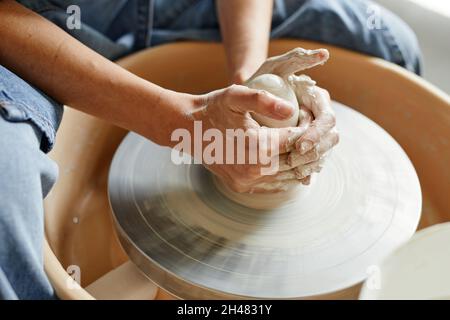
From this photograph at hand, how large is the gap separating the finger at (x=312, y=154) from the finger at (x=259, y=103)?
0.28ft

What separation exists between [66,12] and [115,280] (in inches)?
25.2

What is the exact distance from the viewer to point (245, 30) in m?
1.37

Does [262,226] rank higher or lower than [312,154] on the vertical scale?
lower

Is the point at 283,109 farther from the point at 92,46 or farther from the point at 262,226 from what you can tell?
the point at 92,46

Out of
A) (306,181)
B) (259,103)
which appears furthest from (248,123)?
(306,181)

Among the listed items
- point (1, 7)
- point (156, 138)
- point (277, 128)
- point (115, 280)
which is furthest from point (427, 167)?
point (1, 7)

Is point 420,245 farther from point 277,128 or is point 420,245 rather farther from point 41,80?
point 41,80

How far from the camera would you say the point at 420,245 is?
3.22 feet

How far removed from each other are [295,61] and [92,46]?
620mm

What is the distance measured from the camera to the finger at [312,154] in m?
1.00

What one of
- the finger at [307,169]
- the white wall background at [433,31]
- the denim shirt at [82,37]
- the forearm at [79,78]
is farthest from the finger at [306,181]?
the white wall background at [433,31]

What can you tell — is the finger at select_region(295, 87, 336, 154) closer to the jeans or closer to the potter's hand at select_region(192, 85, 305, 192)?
the potter's hand at select_region(192, 85, 305, 192)

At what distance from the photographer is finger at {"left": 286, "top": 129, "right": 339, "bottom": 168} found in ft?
3.28

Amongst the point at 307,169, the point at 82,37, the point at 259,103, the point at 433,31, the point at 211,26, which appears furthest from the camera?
the point at 433,31
